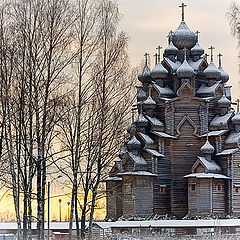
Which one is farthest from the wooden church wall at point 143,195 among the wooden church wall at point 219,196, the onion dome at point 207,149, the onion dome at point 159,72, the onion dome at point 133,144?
the onion dome at point 159,72

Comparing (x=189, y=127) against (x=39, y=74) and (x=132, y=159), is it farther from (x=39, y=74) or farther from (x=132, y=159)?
(x=39, y=74)

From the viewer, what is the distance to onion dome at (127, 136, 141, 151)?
148 ft

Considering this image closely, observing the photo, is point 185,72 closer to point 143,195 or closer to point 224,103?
point 224,103

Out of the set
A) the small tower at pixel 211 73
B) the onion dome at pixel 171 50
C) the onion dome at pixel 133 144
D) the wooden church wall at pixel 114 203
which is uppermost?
the onion dome at pixel 171 50

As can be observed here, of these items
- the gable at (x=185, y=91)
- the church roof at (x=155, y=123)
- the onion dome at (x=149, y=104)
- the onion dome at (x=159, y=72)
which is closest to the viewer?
the church roof at (x=155, y=123)

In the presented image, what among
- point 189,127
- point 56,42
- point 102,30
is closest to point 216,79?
point 189,127

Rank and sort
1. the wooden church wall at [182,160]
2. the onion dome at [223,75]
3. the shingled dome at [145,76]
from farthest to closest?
the onion dome at [223,75] < the shingled dome at [145,76] < the wooden church wall at [182,160]

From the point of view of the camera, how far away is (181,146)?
153 ft

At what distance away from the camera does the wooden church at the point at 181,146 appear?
44.2m

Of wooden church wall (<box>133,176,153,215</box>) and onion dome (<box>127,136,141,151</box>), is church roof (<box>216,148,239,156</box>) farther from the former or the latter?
onion dome (<box>127,136,141,151</box>)

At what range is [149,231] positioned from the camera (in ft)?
136

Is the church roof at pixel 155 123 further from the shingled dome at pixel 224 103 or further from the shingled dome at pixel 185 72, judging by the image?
the shingled dome at pixel 224 103

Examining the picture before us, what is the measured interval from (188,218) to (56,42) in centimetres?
2127

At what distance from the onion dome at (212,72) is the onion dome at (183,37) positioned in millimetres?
2456
